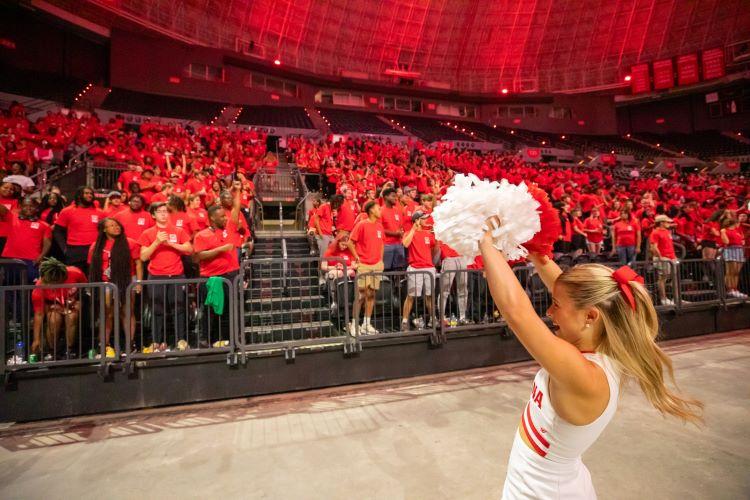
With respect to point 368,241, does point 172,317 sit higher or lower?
lower

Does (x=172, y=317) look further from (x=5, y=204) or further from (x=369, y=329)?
(x=5, y=204)

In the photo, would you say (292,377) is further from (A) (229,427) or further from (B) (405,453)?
(B) (405,453)

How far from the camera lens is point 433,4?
30797mm

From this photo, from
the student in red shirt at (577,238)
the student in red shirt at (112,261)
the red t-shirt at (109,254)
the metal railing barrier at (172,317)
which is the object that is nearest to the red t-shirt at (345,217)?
the metal railing barrier at (172,317)

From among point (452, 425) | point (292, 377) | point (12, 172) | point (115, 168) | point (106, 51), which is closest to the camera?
point (452, 425)

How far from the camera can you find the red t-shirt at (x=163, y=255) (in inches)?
197

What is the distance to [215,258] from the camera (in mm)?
5250

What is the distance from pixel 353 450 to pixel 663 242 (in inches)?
293

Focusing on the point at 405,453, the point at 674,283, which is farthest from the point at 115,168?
the point at 674,283

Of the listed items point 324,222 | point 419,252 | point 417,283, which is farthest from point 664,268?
point 324,222

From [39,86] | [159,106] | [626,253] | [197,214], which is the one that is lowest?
[626,253]

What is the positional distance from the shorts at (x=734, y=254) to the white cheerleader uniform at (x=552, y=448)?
9.03 m

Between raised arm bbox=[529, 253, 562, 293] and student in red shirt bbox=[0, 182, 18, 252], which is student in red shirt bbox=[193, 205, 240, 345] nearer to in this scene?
student in red shirt bbox=[0, 182, 18, 252]

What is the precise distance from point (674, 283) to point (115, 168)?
1269 cm
